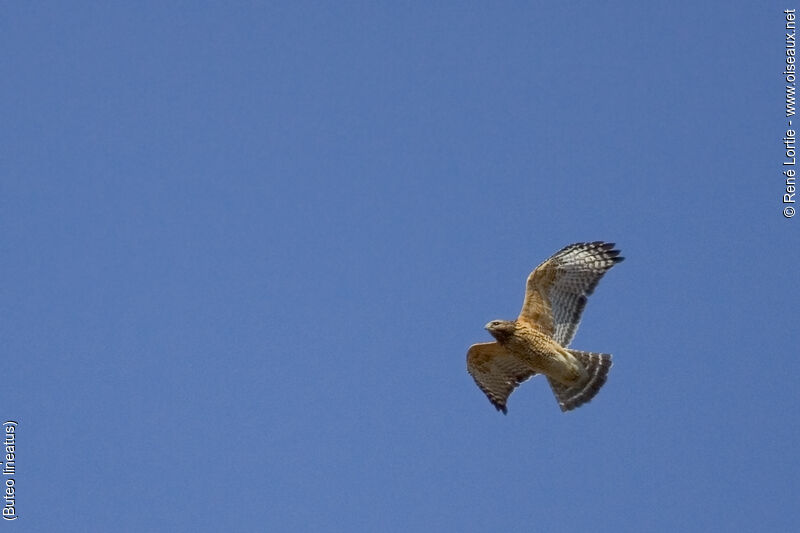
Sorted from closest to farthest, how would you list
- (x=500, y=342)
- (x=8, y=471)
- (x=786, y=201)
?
(x=500, y=342) < (x=8, y=471) < (x=786, y=201)

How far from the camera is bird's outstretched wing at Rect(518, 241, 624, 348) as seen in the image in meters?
19.4

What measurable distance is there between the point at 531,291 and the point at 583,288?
2.33ft

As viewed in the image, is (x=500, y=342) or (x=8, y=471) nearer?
(x=500, y=342)

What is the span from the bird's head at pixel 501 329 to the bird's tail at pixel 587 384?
91 centimetres

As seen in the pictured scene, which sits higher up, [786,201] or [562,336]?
[786,201]

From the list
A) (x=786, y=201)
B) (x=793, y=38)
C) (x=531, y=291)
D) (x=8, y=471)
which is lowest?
(x=8, y=471)

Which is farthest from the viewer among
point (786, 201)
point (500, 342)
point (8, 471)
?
point (786, 201)

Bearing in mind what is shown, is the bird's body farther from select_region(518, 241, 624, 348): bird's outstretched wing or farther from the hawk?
select_region(518, 241, 624, 348): bird's outstretched wing

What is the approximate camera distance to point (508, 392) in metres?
20.1

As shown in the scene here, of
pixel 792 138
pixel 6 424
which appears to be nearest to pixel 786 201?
pixel 792 138

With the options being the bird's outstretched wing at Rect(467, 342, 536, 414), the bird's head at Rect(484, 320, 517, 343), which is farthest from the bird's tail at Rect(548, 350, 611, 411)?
the bird's head at Rect(484, 320, 517, 343)

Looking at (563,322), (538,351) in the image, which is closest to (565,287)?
(563,322)

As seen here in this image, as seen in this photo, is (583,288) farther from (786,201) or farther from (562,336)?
(786,201)

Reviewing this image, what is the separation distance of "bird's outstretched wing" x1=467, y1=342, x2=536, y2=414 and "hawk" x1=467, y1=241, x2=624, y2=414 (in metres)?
0.02
